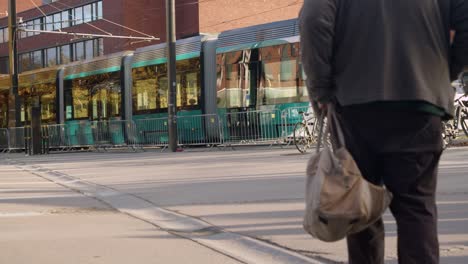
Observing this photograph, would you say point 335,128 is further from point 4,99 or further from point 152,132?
point 4,99

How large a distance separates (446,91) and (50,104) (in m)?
26.7

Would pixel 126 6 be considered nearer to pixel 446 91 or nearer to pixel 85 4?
pixel 85 4

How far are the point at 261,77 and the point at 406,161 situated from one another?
52.4 ft

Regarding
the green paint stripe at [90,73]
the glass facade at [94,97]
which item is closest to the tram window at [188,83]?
the glass facade at [94,97]

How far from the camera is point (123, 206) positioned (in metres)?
8.02

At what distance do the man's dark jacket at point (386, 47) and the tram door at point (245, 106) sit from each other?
15367mm

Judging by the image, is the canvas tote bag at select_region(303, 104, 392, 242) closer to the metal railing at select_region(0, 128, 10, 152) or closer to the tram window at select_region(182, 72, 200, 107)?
the tram window at select_region(182, 72, 200, 107)

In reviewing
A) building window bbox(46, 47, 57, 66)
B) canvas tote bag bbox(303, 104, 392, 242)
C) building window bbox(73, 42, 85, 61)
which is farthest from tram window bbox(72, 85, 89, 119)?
building window bbox(46, 47, 57, 66)

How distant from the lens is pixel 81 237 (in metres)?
5.98

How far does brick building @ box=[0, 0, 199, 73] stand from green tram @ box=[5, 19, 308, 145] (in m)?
19.8

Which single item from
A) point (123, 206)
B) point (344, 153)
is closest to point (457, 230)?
point (344, 153)

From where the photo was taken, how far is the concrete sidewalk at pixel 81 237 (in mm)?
5074

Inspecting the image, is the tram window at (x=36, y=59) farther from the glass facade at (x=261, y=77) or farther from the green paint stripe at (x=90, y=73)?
the glass facade at (x=261, y=77)

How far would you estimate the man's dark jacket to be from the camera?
291cm
